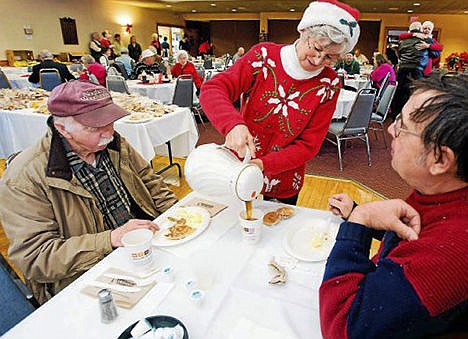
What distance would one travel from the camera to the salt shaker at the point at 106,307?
2.71ft

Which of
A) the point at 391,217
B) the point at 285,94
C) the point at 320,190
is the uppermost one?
the point at 285,94

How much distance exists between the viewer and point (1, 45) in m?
9.50

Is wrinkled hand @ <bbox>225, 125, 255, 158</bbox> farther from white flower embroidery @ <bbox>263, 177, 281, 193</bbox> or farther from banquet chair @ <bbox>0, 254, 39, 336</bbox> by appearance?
banquet chair @ <bbox>0, 254, 39, 336</bbox>

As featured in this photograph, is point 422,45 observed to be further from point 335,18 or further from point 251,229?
point 251,229

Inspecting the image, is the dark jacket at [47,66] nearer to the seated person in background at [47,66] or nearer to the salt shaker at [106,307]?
the seated person in background at [47,66]

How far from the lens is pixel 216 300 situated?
91 cm

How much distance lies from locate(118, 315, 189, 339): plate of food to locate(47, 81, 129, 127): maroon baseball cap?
32.4 inches

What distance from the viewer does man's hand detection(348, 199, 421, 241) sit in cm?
76

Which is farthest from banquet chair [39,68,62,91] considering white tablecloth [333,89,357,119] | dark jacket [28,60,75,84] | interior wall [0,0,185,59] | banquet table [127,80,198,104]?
interior wall [0,0,185,59]

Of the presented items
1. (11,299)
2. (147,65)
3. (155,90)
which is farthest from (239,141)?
(147,65)

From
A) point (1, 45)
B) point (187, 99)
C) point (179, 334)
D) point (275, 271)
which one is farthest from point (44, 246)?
point (1, 45)

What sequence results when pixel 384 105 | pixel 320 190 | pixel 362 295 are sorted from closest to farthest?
pixel 362 295 < pixel 320 190 < pixel 384 105

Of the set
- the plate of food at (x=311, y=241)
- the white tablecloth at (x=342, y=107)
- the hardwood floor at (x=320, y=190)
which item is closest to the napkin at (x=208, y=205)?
the plate of food at (x=311, y=241)

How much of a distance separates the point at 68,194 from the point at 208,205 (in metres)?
0.56
